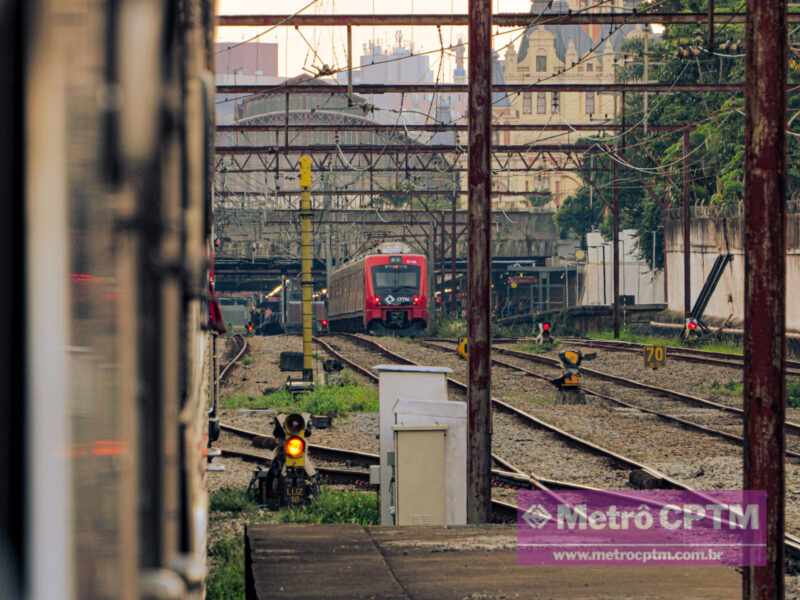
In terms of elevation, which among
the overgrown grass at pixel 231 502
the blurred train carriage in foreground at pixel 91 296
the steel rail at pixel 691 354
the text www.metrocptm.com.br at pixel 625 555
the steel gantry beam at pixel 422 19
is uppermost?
the steel gantry beam at pixel 422 19

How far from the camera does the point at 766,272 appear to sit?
7156mm

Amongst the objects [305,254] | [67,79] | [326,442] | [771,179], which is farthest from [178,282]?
[305,254]

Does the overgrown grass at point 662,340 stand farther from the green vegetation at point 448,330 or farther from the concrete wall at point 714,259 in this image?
the green vegetation at point 448,330

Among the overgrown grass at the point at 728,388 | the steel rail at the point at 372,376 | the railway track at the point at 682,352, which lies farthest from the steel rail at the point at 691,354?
the steel rail at the point at 372,376

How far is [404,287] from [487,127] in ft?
108

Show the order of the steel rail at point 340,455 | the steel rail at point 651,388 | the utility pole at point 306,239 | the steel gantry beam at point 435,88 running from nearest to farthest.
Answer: the steel rail at point 340,455 → the steel rail at point 651,388 → the utility pole at point 306,239 → the steel gantry beam at point 435,88

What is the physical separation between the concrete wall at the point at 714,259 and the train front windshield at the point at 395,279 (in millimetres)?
9669

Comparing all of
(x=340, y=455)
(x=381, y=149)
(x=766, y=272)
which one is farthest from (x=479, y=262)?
(x=381, y=149)

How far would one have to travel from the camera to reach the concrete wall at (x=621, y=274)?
213ft

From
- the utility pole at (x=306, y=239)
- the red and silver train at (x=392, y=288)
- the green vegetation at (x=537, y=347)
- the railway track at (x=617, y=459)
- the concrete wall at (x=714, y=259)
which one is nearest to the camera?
the railway track at (x=617, y=459)

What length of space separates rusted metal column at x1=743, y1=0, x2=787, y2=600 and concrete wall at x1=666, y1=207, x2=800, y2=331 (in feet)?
98.6

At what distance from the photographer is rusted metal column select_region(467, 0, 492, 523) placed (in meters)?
11.8

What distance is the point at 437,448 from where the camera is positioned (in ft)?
35.7

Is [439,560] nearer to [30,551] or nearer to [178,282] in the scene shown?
[178,282]
